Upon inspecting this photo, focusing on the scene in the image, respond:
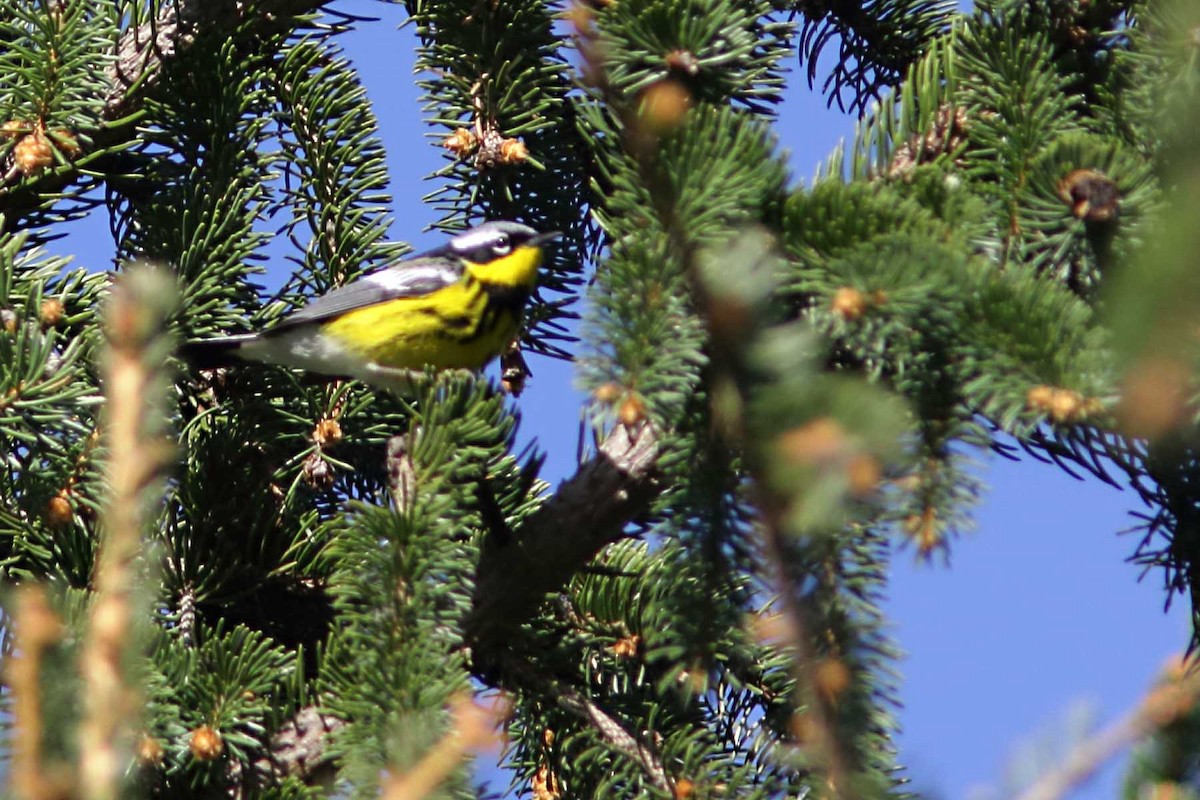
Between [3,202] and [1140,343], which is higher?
[1140,343]

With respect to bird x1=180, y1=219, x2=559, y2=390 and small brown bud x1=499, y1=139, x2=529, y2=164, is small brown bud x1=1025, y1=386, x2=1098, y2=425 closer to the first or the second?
bird x1=180, y1=219, x2=559, y2=390

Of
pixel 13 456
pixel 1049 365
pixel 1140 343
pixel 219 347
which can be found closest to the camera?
pixel 1140 343

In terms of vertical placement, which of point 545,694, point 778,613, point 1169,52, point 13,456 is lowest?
point 13,456

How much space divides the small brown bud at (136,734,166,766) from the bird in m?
0.76

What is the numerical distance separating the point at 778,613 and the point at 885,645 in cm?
77

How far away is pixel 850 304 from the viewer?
5.55 ft

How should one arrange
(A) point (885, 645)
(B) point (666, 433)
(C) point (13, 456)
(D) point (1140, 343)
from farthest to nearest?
1. (C) point (13, 456)
2. (B) point (666, 433)
3. (A) point (885, 645)
4. (D) point (1140, 343)

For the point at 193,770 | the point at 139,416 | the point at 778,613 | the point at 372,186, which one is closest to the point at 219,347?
the point at 372,186

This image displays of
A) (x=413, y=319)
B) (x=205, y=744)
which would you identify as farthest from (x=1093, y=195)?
(x=413, y=319)

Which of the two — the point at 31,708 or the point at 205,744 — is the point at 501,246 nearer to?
the point at 205,744

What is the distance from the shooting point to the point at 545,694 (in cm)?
235

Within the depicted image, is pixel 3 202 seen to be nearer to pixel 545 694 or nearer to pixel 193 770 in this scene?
pixel 193 770

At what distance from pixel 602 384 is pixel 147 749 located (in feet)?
2.79

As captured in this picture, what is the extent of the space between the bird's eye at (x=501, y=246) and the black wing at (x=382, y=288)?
230 millimetres
